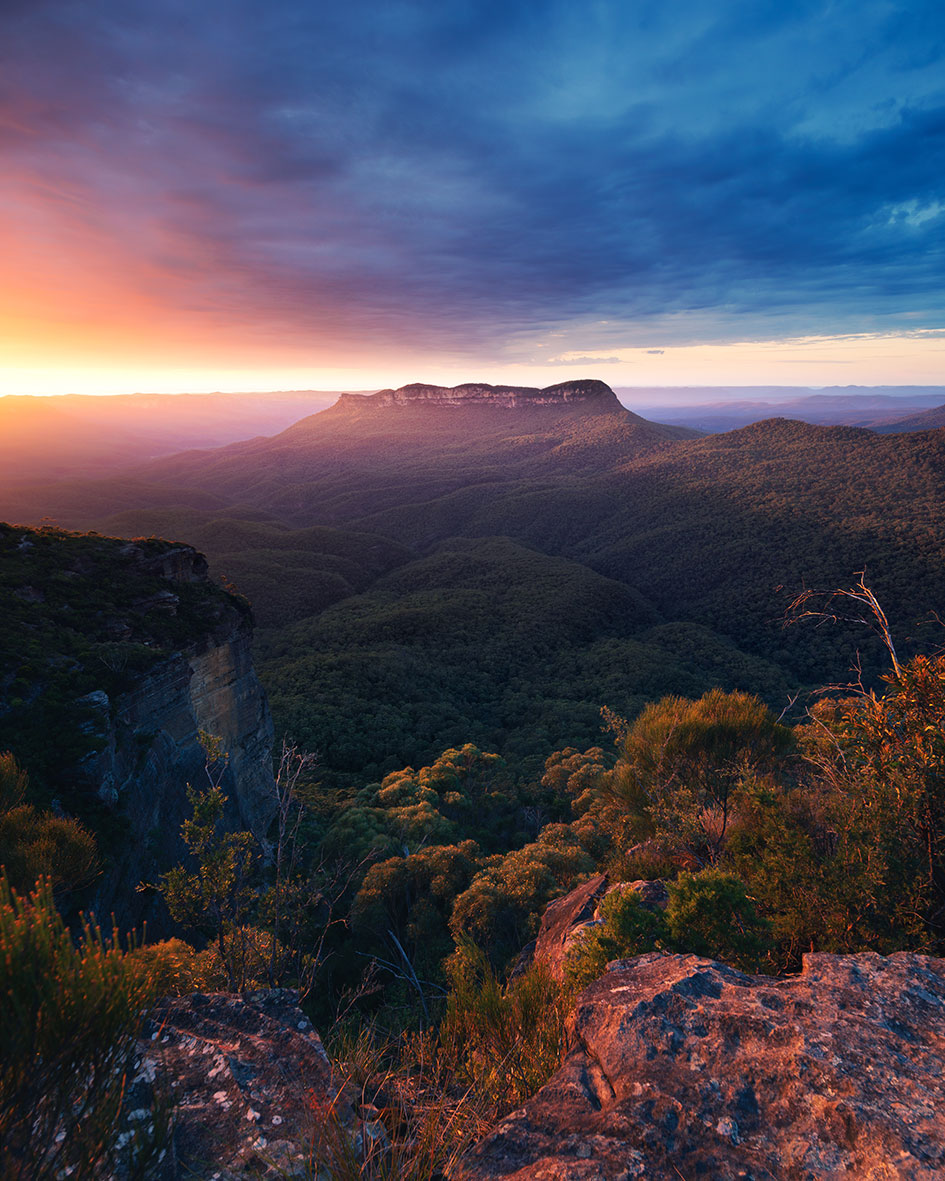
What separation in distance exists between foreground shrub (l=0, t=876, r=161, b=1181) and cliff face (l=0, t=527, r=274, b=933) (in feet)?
32.9

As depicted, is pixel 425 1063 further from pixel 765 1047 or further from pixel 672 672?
pixel 672 672

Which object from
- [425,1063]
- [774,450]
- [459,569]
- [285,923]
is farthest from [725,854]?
[774,450]

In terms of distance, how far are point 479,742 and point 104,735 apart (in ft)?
90.6

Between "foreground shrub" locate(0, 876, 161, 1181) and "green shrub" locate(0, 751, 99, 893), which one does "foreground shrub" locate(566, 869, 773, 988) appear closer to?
"foreground shrub" locate(0, 876, 161, 1181)

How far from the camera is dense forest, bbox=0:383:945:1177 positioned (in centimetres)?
596

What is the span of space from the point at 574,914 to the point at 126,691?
45.9 feet

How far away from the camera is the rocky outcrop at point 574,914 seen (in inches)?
313

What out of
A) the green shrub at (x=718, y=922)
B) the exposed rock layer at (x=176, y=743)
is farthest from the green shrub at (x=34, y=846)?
the green shrub at (x=718, y=922)

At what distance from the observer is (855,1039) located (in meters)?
4.00

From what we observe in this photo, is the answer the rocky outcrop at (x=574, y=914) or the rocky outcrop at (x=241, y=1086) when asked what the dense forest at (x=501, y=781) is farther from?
the rocky outcrop at (x=241, y=1086)

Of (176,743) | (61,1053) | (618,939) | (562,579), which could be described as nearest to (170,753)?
(176,743)

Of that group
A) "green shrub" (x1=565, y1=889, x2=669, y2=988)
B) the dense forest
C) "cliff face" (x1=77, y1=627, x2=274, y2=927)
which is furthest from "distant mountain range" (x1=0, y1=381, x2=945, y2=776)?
"green shrub" (x1=565, y1=889, x2=669, y2=988)

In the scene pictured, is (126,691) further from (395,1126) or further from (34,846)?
(395,1126)

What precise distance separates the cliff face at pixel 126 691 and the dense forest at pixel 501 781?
156 mm
